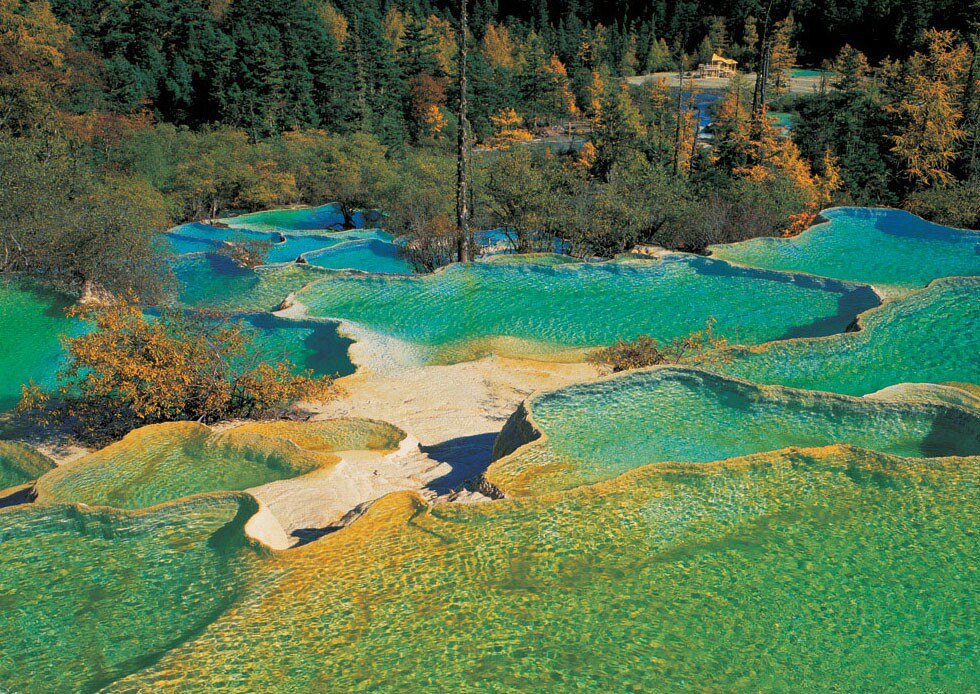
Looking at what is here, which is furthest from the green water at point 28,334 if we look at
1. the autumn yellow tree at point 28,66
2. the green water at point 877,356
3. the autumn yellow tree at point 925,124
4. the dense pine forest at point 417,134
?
the autumn yellow tree at point 925,124

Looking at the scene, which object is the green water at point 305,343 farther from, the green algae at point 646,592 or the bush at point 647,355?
the green algae at point 646,592

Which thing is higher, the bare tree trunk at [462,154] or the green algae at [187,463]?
the bare tree trunk at [462,154]

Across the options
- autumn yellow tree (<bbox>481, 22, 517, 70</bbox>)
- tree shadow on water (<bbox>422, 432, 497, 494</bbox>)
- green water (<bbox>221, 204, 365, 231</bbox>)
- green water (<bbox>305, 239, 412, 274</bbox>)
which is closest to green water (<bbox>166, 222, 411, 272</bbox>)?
green water (<bbox>305, 239, 412, 274</bbox>)

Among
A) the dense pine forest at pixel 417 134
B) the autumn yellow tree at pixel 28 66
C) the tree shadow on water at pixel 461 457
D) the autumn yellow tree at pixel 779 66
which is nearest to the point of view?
the tree shadow on water at pixel 461 457

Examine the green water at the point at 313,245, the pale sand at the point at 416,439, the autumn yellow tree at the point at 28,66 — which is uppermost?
the autumn yellow tree at the point at 28,66

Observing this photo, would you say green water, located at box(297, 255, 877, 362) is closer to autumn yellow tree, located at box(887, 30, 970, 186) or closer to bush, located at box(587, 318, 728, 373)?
bush, located at box(587, 318, 728, 373)

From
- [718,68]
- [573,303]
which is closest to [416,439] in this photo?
[573,303]

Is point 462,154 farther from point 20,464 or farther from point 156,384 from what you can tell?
point 20,464

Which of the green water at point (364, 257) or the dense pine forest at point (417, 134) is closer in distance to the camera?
the dense pine forest at point (417, 134)
